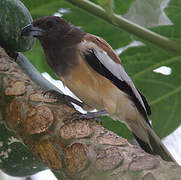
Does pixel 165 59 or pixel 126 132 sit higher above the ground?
pixel 165 59

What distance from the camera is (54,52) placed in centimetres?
258

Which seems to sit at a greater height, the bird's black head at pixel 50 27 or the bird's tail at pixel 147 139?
the bird's black head at pixel 50 27

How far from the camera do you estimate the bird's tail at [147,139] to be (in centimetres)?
236

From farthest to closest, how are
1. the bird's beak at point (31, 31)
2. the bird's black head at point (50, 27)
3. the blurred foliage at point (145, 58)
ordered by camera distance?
1. the blurred foliage at point (145, 58)
2. the bird's black head at point (50, 27)
3. the bird's beak at point (31, 31)

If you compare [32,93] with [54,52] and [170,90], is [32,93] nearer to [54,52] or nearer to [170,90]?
[54,52]

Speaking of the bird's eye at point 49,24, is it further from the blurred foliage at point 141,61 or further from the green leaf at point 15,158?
the green leaf at point 15,158

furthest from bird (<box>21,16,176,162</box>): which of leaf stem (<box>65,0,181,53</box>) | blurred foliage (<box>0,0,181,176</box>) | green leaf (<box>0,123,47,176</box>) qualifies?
green leaf (<box>0,123,47,176</box>)

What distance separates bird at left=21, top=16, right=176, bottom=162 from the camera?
95.7 inches

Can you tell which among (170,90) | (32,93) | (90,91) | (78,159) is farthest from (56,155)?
(170,90)

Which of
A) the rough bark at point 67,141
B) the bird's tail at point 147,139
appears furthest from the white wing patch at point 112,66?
the rough bark at point 67,141

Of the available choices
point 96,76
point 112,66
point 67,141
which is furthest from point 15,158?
point 112,66

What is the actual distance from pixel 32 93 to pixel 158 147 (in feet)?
3.05

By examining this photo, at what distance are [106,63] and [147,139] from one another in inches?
20.8

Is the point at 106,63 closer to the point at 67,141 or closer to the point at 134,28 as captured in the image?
the point at 134,28
